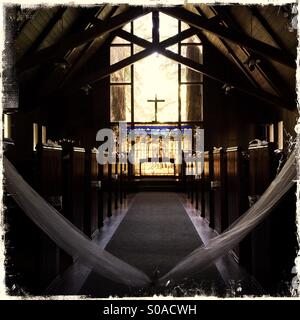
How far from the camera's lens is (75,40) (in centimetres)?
708

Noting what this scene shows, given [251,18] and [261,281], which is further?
[251,18]

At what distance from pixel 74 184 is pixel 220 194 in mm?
1778

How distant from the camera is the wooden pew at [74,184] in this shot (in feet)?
11.1

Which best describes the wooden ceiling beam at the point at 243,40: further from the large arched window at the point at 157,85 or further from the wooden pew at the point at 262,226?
the large arched window at the point at 157,85

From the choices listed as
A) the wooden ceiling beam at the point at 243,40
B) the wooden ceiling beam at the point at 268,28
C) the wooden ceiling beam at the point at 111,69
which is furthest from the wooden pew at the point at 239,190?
the wooden ceiling beam at the point at 111,69

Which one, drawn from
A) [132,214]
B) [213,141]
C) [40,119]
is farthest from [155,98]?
[132,214]

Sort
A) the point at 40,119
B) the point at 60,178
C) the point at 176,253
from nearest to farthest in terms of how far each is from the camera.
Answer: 1. the point at 60,178
2. the point at 176,253
3. the point at 40,119

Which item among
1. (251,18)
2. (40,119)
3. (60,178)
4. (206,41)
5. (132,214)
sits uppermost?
(206,41)

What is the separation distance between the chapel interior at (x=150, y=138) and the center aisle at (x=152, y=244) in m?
0.02

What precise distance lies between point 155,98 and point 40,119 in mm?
3919

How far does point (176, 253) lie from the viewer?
3.73 m

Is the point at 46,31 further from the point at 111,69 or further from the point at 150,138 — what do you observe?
the point at 150,138
